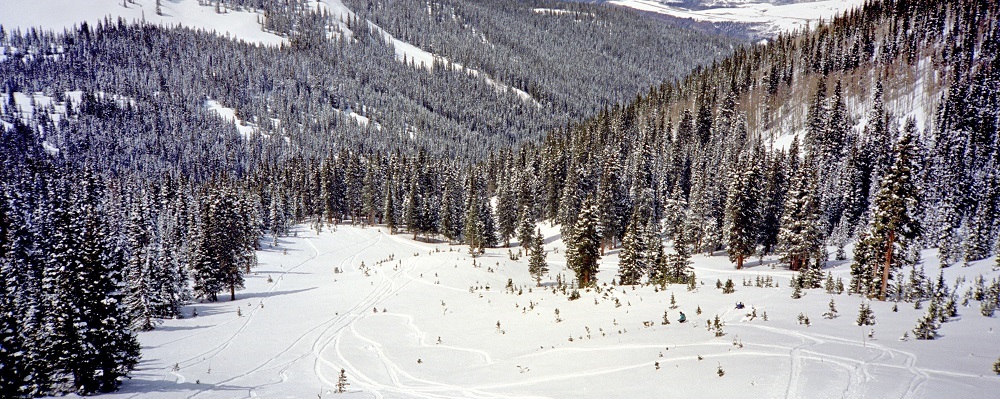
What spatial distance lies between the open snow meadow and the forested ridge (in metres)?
3.12

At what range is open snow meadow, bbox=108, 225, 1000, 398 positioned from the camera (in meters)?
13.0

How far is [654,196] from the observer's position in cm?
7788

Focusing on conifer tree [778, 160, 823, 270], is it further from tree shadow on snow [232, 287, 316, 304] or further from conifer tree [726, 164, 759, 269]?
tree shadow on snow [232, 287, 316, 304]

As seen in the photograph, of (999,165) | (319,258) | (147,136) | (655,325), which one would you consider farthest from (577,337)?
(147,136)

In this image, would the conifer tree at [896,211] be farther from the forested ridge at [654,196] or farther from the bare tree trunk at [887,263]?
the forested ridge at [654,196]

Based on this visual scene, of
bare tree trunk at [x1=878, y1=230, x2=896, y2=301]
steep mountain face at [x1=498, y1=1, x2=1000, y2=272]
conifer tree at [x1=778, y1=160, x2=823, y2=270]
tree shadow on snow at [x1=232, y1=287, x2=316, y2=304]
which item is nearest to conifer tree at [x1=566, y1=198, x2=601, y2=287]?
steep mountain face at [x1=498, y1=1, x2=1000, y2=272]

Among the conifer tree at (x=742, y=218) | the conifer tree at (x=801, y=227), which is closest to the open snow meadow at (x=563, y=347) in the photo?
the conifer tree at (x=801, y=227)

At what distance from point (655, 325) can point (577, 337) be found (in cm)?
334

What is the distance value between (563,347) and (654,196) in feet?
206

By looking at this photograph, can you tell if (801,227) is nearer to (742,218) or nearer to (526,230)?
(742,218)

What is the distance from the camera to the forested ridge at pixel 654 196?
74.1ft

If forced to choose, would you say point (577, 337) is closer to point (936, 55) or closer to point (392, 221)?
point (392, 221)

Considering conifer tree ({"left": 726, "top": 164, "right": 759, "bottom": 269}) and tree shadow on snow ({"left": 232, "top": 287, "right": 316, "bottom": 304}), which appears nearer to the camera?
tree shadow on snow ({"left": 232, "top": 287, "right": 316, "bottom": 304})

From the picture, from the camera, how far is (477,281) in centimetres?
4438
